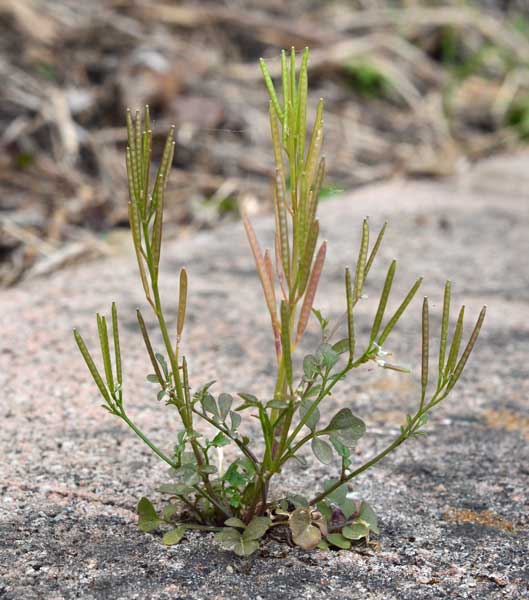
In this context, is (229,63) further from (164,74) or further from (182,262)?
(182,262)

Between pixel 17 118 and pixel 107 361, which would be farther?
pixel 17 118

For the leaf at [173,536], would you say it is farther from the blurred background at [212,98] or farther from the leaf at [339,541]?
the blurred background at [212,98]

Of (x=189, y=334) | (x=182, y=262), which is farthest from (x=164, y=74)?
Answer: (x=189, y=334)

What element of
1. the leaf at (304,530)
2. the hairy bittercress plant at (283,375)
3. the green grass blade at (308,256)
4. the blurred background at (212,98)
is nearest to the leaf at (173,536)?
the hairy bittercress plant at (283,375)

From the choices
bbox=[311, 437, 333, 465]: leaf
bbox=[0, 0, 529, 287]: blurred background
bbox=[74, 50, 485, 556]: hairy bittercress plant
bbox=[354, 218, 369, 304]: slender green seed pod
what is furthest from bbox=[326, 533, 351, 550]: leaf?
bbox=[0, 0, 529, 287]: blurred background

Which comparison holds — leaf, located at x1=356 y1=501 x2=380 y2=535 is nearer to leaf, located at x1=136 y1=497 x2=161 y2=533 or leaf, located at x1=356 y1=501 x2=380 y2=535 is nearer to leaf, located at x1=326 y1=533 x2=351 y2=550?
leaf, located at x1=326 y1=533 x2=351 y2=550

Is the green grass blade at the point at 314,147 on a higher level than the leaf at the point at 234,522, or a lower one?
higher

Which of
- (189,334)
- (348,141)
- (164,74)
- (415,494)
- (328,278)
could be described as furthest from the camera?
(348,141)

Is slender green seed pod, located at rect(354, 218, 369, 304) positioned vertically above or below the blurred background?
below
